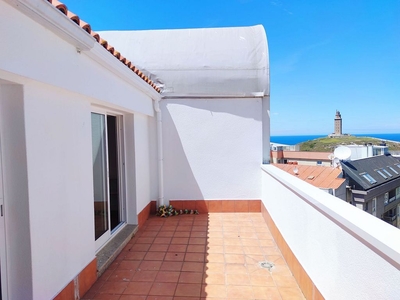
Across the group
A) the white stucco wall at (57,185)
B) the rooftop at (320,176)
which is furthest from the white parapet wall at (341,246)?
the rooftop at (320,176)

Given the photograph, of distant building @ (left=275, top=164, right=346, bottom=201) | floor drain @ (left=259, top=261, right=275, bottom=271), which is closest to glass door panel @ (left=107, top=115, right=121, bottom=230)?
floor drain @ (left=259, top=261, right=275, bottom=271)

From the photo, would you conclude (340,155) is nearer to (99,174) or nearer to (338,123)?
(99,174)

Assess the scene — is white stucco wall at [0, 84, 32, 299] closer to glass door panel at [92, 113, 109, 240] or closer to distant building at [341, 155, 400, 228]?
glass door panel at [92, 113, 109, 240]

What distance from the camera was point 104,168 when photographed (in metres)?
4.80

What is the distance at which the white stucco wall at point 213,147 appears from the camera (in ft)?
24.1

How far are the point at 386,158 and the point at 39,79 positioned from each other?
32.9 metres

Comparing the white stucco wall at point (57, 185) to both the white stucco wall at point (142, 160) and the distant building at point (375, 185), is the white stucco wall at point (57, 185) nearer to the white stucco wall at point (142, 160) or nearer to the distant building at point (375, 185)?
the white stucco wall at point (142, 160)

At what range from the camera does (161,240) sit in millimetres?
5500

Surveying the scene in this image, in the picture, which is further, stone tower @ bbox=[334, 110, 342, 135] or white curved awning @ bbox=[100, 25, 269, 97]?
stone tower @ bbox=[334, 110, 342, 135]

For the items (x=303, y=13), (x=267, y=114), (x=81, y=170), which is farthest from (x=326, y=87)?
(x=81, y=170)

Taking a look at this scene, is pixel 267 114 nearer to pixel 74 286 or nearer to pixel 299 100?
pixel 74 286

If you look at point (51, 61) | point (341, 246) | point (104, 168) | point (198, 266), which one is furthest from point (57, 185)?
point (341, 246)

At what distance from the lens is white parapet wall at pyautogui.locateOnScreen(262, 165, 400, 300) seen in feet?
5.74

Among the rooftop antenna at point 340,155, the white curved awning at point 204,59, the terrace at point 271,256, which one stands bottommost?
the terrace at point 271,256
